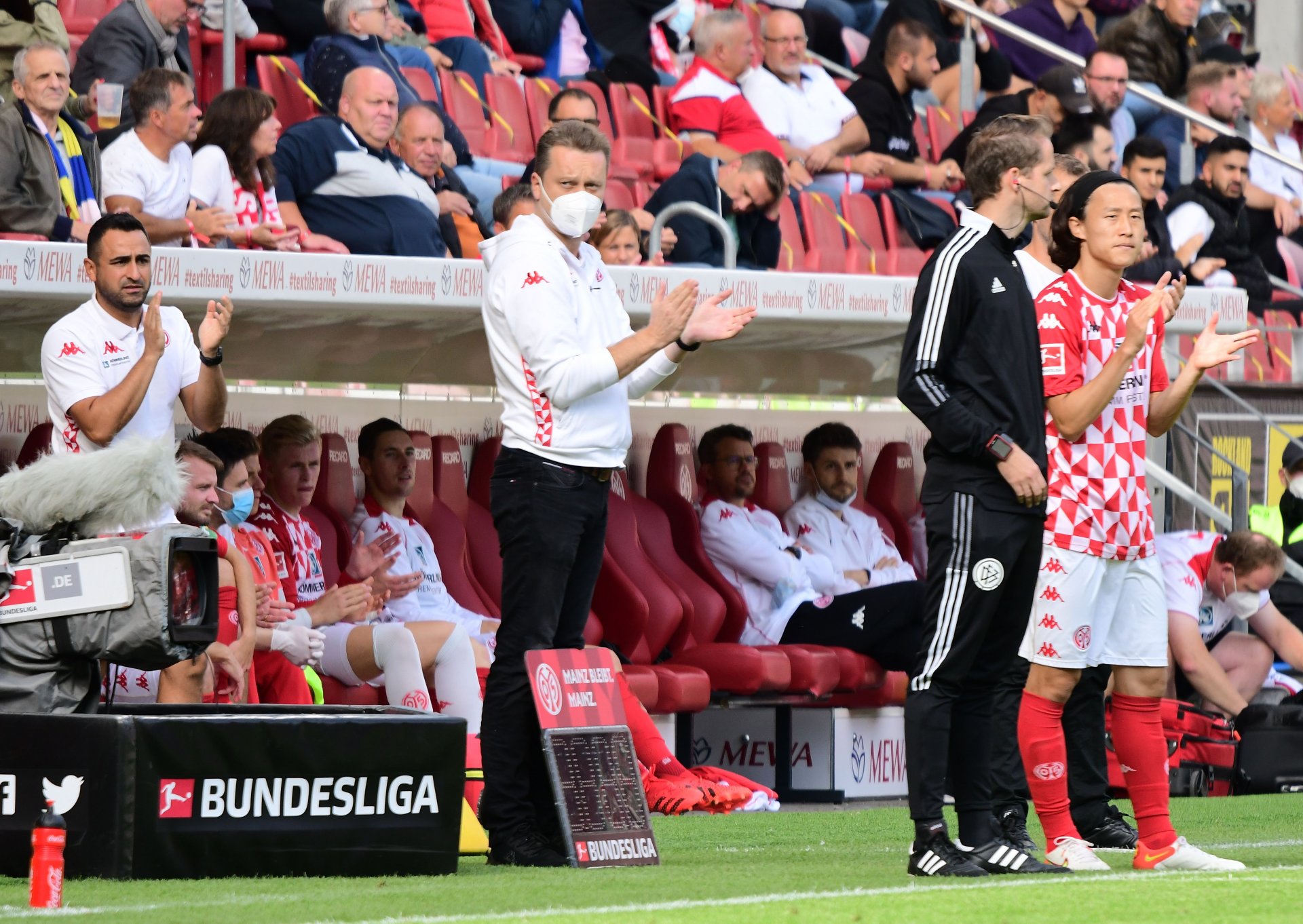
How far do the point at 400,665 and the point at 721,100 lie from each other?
194 inches

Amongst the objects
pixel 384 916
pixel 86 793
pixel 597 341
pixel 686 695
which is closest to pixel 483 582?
pixel 686 695

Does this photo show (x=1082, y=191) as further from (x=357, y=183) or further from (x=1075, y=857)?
(x=357, y=183)

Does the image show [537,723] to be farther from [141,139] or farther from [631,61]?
[631,61]

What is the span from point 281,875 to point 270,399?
4.33 metres

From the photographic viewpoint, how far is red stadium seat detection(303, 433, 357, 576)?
812cm

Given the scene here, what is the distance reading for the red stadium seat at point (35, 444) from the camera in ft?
25.2

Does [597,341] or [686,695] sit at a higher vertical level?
[597,341]

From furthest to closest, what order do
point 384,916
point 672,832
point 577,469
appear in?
point 672,832
point 577,469
point 384,916

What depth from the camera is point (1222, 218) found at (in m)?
12.3

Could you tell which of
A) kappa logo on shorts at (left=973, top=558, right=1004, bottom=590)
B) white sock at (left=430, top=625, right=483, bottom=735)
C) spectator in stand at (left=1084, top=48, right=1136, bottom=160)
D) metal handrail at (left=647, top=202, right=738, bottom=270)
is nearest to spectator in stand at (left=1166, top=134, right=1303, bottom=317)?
spectator in stand at (left=1084, top=48, right=1136, bottom=160)

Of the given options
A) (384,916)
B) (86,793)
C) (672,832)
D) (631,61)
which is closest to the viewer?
(384,916)

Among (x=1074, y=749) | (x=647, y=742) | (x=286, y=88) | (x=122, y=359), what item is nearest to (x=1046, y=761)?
(x=1074, y=749)

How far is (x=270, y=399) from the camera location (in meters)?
8.80

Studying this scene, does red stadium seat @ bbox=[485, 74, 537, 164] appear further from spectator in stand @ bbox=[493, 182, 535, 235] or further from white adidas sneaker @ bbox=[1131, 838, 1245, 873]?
white adidas sneaker @ bbox=[1131, 838, 1245, 873]
